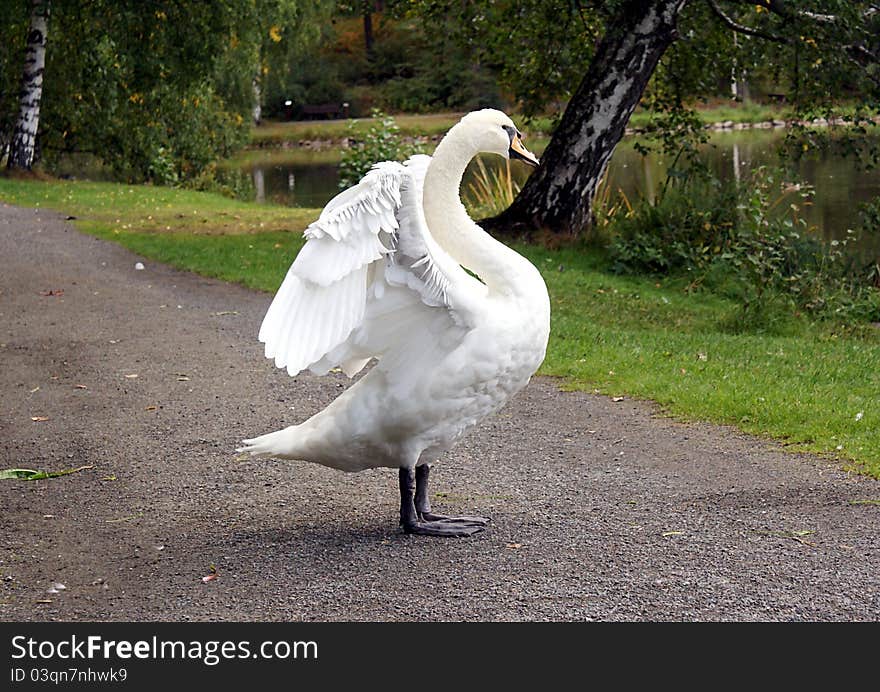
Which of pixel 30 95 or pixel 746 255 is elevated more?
pixel 30 95

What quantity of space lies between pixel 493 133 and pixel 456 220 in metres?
0.41

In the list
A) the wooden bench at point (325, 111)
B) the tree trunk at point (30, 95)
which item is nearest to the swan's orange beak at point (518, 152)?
the tree trunk at point (30, 95)

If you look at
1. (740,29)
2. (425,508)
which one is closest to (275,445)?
(425,508)

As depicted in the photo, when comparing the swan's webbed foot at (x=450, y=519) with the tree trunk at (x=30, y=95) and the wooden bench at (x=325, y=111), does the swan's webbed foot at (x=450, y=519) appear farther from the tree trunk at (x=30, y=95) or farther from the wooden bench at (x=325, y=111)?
the wooden bench at (x=325, y=111)

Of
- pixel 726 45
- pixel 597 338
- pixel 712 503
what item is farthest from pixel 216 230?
pixel 712 503

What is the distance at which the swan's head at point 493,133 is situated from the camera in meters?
5.05

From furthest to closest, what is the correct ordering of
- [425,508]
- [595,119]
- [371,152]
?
[371,152] → [595,119] → [425,508]

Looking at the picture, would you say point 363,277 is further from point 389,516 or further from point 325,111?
A: point 325,111

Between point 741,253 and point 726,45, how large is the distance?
5.18m

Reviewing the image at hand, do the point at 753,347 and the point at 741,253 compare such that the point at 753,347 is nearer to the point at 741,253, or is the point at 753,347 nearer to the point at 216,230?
the point at 741,253

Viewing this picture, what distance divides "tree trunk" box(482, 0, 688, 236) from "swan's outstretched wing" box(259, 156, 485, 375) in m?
9.87

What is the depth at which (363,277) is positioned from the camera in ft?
15.0

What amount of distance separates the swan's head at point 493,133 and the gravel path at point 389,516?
1.60 meters

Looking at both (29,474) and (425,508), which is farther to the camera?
(29,474)
